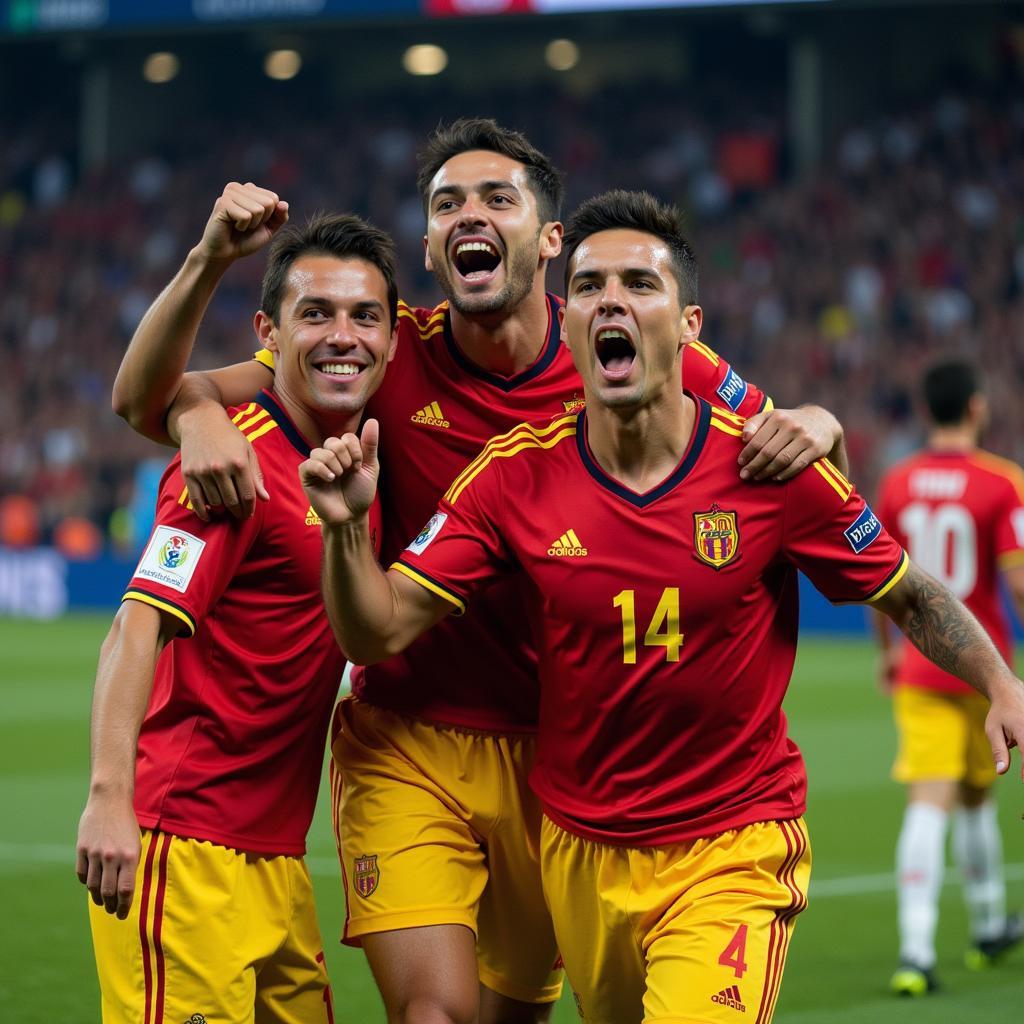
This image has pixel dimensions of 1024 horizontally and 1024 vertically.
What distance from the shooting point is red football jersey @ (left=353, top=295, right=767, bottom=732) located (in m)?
4.81

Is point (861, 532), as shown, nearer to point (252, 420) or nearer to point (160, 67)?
point (252, 420)

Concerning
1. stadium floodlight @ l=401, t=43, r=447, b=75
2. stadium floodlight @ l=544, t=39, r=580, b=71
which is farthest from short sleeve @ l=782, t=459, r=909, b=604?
stadium floodlight @ l=401, t=43, r=447, b=75

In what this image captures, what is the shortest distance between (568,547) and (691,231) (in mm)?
24212

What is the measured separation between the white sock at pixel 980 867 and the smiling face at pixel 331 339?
396 cm

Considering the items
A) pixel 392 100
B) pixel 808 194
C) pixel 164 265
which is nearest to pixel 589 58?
pixel 392 100

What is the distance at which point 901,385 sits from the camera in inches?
938

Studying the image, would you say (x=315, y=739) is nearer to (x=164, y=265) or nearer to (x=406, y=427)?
(x=406, y=427)

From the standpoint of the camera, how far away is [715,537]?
4.23 m

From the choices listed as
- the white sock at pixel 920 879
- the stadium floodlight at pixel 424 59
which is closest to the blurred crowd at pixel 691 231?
the stadium floodlight at pixel 424 59

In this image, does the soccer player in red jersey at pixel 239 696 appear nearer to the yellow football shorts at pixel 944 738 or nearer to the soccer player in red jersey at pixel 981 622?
the soccer player in red jersey at pixel 981 622

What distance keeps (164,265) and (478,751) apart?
27434mm

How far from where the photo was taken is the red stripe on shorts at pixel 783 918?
409cm

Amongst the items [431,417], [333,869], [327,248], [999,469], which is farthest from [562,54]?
[327,248]

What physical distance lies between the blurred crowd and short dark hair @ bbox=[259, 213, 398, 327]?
1855cm
